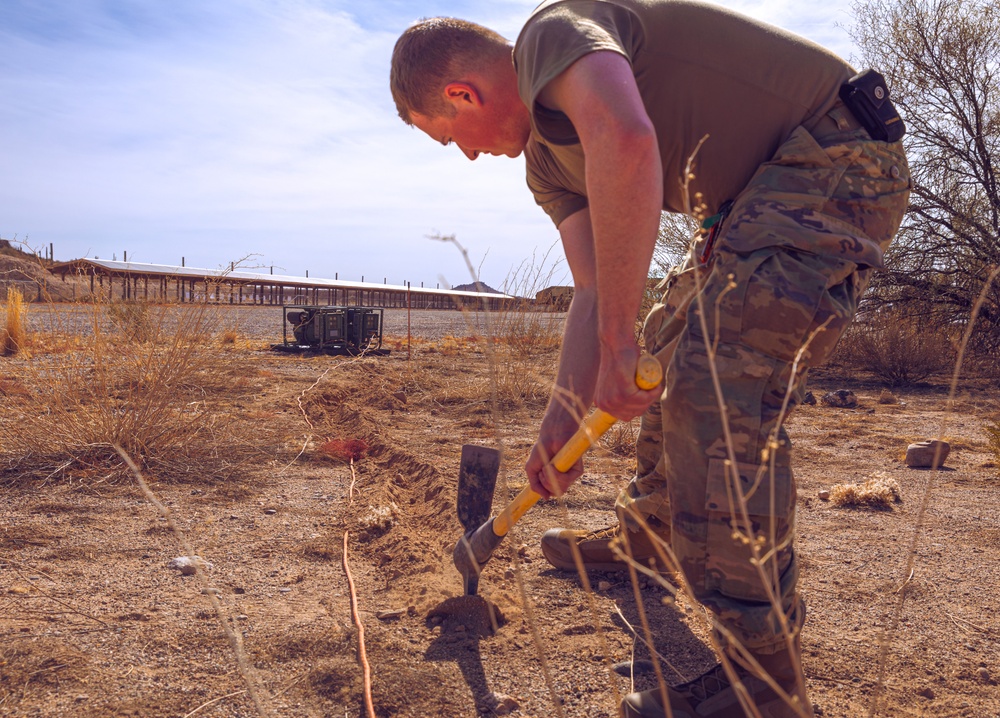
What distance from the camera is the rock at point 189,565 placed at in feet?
8.04

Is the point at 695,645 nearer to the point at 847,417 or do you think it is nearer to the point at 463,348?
the point at 847,417

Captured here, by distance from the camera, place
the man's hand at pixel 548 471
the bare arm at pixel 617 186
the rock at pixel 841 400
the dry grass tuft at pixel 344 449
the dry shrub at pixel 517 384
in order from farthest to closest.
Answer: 1. the rock at pixel 841 400
2. the dry shrub at pixel 517 384
3. the dry grass tuft at pixel 344 449
4. the man's hand at pixel 548 471
5. the bare arm at pixel 617 186

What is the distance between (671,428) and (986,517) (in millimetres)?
2414

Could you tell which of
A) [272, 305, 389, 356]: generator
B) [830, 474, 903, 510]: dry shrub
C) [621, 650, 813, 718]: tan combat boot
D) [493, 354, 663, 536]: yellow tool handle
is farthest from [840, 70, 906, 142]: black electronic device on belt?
[272, 305, 389, 356]: generator

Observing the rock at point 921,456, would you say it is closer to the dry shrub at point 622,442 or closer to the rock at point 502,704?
the dry shrub at point 622,442

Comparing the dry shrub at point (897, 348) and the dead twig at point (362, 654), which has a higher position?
the dry shrub at point (897, 348)

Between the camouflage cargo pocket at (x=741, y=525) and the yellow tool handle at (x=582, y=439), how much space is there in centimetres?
21

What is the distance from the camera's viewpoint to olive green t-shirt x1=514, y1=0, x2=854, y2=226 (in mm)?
1649

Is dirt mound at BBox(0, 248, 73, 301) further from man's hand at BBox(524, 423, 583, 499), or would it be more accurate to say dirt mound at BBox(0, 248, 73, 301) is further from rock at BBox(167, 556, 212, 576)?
man's hand at BBox(524, 423, 583, 499)

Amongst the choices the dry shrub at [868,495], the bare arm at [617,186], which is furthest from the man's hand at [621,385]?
the dry shrub at [868,495]

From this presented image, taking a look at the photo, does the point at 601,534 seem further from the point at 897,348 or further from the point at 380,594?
the point at 897,348

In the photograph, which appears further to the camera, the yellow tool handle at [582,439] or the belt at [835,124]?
the belt at [835,124]

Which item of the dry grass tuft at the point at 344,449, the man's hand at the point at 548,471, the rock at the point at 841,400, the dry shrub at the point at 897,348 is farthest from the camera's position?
the dry shrub at the point at 897,348

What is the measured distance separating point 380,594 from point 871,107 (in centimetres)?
188
